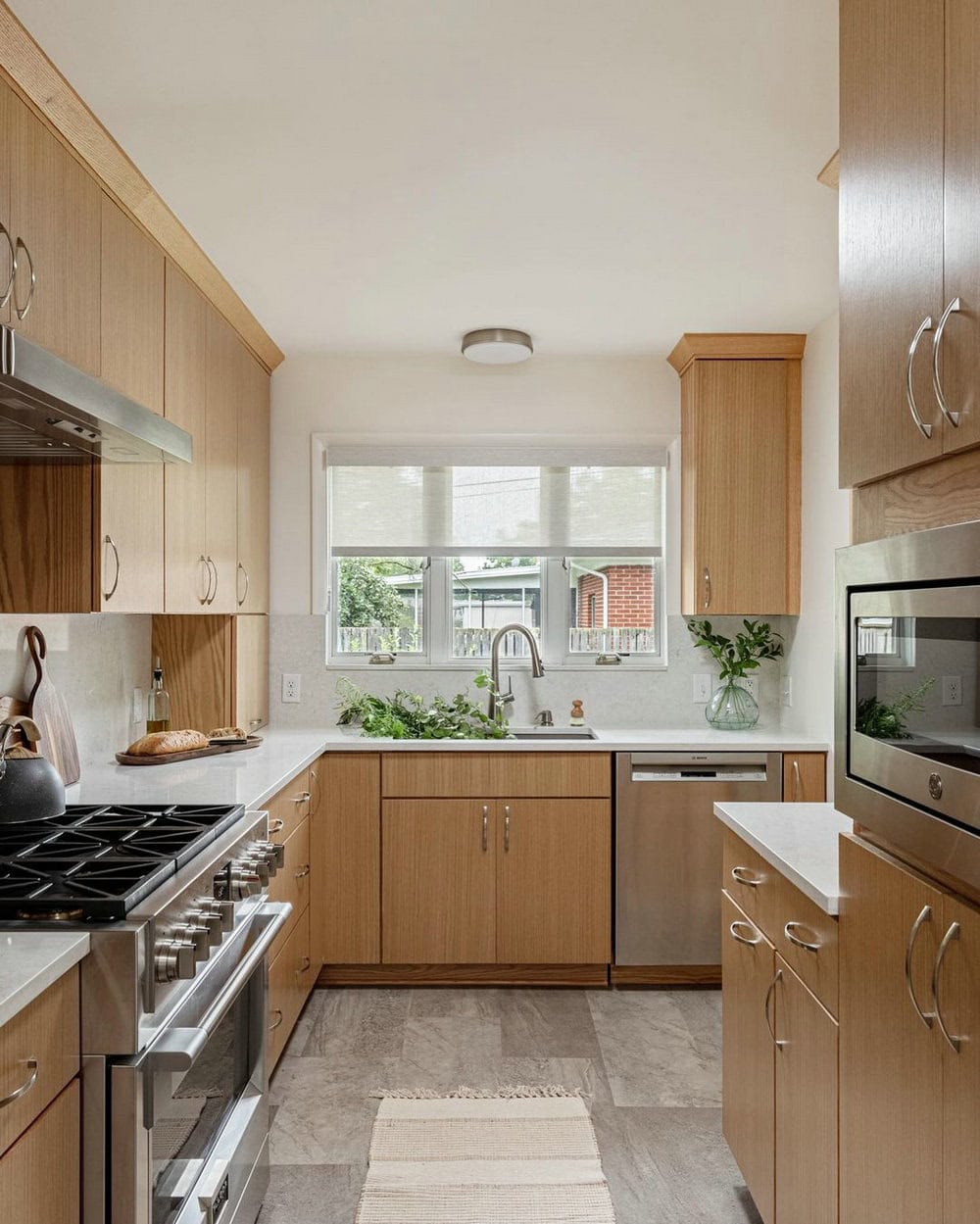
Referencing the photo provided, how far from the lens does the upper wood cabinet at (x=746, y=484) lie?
3795 mm

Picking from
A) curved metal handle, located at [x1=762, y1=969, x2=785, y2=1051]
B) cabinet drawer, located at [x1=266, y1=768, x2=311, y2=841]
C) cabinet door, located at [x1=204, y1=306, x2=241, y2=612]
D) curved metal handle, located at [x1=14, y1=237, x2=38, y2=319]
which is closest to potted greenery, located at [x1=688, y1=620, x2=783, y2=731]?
cabinet drawer, located at [x1=266, y1=768, x2=311, y2=841]

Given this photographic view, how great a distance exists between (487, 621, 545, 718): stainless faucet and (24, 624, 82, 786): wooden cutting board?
1.71 meters

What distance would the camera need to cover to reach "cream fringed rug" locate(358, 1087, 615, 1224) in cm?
219

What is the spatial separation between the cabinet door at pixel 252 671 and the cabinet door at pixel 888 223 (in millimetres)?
2589

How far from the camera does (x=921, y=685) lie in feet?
4.04

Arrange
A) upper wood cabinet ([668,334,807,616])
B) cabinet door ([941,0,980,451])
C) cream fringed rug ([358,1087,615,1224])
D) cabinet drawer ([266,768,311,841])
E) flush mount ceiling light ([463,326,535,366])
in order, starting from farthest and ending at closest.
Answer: upper wood cabinet ([668,334,807,616]), flush mount ceiling light ([463,326,535,366]), cabinet drawer ([266,768,311,841]), cream fringed rug ([358,1087,615,1224]), cabinet door ([941,0,980,451])

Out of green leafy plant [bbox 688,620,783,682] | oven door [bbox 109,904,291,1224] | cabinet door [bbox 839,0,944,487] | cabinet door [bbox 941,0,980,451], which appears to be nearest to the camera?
cabinet door [bbox 941,0,980,451]

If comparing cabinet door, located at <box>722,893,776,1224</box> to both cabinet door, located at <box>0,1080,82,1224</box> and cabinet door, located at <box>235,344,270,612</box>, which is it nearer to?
cabinet door, located at <box>0,1080,82,1224</box>

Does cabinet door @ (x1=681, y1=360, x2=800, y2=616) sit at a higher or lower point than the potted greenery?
higher

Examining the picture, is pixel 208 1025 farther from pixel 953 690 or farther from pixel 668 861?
pixel 668 861

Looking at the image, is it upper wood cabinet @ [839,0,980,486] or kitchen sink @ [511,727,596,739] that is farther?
kitchen sink @ [511,727,596,739]

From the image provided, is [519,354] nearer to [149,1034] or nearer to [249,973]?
[249,973]

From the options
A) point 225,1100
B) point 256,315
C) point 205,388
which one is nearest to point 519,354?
point 256,315

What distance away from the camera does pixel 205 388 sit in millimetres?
3084
